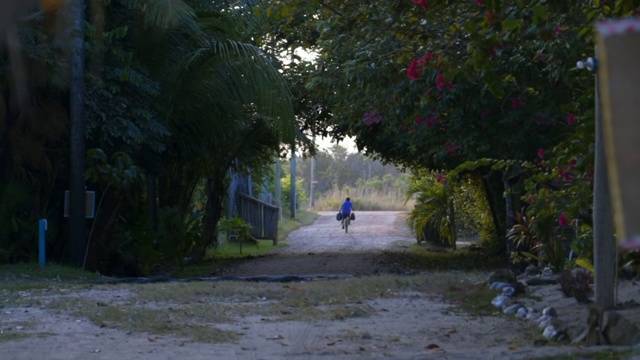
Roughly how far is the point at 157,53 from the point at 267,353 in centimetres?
1183

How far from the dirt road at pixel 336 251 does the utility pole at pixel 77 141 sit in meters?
4.26

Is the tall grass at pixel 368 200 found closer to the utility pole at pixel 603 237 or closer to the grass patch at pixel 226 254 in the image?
the grass patch at pixel 226 254

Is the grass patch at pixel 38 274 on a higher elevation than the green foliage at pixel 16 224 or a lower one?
lower

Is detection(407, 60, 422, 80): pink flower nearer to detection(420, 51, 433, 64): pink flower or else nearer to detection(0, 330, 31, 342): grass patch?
detection(420, 51, 433, 64): pink flower

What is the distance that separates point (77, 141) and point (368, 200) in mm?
53701

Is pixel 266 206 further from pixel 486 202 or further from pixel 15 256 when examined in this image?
pixel 15 256

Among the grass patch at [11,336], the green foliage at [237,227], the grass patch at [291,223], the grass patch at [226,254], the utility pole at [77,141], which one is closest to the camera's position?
the grass patch at [11,336]

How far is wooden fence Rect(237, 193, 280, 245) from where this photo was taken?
32188 millimetres

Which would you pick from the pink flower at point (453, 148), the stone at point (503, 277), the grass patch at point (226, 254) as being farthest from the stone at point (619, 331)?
the grass patch at point (226, 254)

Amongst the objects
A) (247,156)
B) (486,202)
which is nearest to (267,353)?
(247,156)

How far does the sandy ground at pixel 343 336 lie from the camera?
7133mm

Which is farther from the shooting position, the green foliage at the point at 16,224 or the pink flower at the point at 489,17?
the green foliage at the point at 16,224

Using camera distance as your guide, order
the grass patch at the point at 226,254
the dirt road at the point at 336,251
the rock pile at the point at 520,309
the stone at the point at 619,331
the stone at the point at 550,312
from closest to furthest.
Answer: the stone at the point at 619,331 → the rock pile at the point at 520,309 → the stone at the point at 550,312 → the dirt road at the point at 336,251 → the grass patch at the point at 226,254

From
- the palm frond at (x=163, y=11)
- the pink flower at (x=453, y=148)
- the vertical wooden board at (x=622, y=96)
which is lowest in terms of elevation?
the vertical wooden board at (x=622, y=96)
